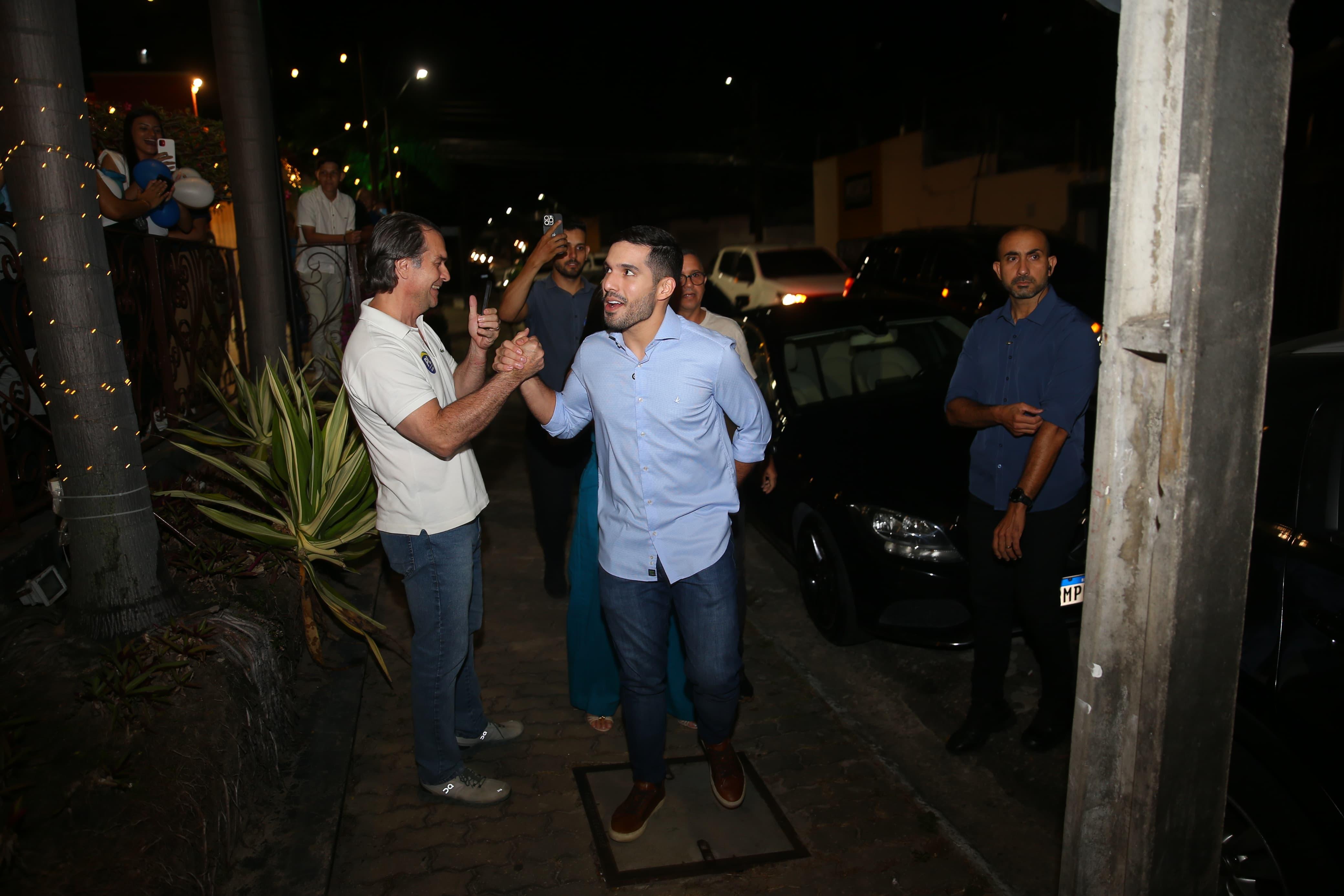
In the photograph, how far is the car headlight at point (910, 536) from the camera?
162 inches

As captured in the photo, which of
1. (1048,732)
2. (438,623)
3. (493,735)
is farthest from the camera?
(493,735)

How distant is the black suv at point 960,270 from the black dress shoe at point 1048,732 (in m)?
5.92

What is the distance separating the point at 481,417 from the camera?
A: 2.86m

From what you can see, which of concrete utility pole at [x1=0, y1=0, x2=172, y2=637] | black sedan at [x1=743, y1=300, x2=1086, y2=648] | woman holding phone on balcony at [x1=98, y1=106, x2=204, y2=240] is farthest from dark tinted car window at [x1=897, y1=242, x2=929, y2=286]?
concrete utility pole at [x1=0, y1=0, x2=172, y2=637]

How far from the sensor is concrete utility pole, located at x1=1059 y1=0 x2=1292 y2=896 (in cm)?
162

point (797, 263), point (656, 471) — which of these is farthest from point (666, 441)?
point (797, 263)

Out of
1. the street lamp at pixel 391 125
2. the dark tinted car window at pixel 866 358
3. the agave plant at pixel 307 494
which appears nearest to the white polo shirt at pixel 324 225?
the agave plant at pixel 307 494

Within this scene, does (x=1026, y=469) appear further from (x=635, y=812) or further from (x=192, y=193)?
(x=192, y=193)

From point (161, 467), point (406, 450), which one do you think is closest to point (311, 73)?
point (161, 467)

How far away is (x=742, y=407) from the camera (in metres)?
3.08

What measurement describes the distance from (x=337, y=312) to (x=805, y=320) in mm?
4531

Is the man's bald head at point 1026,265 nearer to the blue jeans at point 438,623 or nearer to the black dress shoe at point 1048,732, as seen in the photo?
the black dress shoe at point 1048,732

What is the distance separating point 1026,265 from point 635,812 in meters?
2.56

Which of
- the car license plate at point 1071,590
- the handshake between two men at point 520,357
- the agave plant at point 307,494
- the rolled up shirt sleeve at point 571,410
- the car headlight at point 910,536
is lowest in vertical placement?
the car license plate at point 1071,590
